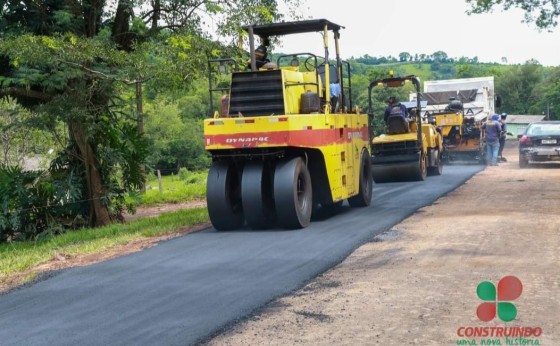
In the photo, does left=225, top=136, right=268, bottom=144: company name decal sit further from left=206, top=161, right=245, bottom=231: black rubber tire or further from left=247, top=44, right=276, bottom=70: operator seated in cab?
left=247, top=44, right=276, bottom=70: operator seated in cab

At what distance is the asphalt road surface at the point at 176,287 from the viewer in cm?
694

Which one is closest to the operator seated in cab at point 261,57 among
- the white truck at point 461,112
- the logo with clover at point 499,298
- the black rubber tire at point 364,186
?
the black rubber tire at point 364,186

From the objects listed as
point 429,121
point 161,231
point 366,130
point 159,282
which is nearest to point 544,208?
point 366,130

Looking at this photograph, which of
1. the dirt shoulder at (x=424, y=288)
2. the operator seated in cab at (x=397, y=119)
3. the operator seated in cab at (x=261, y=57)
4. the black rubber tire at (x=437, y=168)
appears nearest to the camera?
the dirt shoulder at (x=424, y=288)

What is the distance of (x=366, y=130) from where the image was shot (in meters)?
17.0

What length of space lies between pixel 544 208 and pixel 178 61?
724 centimetres

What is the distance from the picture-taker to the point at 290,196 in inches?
508

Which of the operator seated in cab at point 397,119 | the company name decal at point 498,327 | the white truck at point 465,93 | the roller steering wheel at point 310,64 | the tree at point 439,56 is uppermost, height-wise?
the tree at point 439,56

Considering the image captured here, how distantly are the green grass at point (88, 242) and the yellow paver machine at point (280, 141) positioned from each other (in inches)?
55.7

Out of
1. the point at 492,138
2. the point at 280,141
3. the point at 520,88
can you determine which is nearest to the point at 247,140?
the point at 280,141

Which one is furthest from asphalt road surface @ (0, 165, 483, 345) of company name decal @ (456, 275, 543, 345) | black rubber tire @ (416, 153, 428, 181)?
black rubber tire @ (416, 153, 428, 181)

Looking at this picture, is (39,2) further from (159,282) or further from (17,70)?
(159,282)

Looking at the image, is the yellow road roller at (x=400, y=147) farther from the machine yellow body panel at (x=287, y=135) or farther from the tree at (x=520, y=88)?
the tree at (x=520, y=88)

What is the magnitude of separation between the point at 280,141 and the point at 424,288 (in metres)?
5.45
